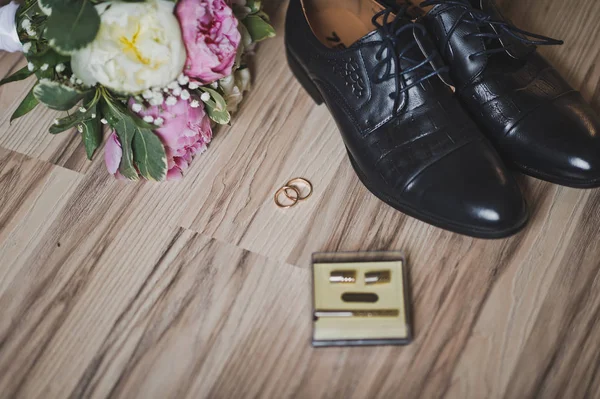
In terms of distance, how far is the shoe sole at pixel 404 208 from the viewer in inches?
29.7

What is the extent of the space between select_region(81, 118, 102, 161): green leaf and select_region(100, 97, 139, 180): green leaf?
0.19ft

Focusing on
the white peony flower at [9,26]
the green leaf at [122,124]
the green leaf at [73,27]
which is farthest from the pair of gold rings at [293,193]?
the white peony flower at [9,26]

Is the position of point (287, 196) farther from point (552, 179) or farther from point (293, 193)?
point (552, 179)

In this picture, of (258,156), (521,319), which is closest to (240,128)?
(258,156)

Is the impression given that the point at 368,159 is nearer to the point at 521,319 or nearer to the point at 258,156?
the point at 258,156

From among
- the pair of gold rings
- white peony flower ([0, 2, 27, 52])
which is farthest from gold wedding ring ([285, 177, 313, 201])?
white peony flower ([0, 2, 27, 52])

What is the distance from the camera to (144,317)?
0.80 meters

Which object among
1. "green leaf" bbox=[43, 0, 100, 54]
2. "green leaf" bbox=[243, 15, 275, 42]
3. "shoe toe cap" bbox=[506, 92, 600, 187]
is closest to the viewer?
"green leaf" bbox=[43, 0, 100, 54]

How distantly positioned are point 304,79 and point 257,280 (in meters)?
0.34

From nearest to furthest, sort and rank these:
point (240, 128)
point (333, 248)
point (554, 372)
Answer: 1. point (554, 372)
2. point (333, 248)
3. point (240, 128)

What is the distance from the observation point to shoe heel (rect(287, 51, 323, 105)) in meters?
0.91

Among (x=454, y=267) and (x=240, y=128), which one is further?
(x=240, y=128)

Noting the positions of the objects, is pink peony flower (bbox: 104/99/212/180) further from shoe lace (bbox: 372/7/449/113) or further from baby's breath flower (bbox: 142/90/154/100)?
shoe lace (bbox: 372/7/449/113)

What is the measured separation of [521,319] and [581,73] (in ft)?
1.48
